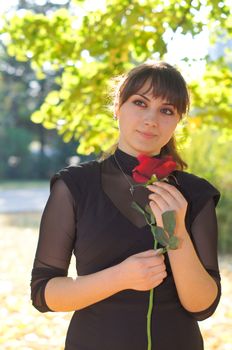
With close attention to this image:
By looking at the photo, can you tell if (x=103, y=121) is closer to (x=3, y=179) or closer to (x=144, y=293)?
(x=144, y=293)

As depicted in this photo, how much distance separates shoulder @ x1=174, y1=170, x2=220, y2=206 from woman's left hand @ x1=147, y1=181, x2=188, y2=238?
330 mm

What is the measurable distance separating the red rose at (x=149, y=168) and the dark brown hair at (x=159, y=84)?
0.41m

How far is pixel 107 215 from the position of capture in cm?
207

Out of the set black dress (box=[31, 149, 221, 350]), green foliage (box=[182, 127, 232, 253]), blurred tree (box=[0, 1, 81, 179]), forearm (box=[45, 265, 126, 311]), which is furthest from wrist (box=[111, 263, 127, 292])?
blurred tree (box=[0, 1, 81, 179])

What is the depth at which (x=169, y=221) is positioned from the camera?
66.5 inches

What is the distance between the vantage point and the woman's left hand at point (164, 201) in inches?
71.4

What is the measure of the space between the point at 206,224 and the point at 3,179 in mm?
31388

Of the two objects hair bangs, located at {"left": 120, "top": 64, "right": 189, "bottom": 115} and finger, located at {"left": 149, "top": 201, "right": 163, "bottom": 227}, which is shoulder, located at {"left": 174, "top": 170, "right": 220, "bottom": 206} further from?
finger, located at {"left": 149, "top": 201, "right": 163, "bottom": 227}

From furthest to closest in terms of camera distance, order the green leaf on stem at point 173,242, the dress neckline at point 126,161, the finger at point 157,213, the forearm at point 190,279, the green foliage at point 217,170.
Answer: the green foliage at point 217,170
the dress neckline at point 126,161
the forearm at point 190,279
the finger at point 157,213
the green leaf on stem at point 173,242

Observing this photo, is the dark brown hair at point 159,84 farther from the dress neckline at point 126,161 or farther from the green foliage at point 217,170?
the green foliage at point 217,170

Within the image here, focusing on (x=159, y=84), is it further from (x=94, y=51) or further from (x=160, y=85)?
(x=94, y=51)

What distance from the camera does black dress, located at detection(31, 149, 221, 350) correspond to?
2.02 m

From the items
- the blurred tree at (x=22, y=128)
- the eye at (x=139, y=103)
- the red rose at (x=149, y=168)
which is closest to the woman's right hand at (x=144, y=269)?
the red rose at (x=149, y=168)

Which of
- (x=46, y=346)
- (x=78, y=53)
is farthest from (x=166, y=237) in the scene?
(x=78, y=53)
